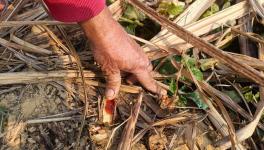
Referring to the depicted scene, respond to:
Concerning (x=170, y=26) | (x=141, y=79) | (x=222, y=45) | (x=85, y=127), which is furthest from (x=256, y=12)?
(x=85, y=127)

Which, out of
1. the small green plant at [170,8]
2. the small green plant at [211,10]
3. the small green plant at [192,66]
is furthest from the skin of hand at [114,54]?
the small green plant at [211,10]

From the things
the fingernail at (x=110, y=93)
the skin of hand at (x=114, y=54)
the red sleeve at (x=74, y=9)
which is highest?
the red sleeve at (x=74, y=9)

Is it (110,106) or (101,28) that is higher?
(101,28)

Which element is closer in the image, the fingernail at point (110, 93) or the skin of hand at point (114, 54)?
the skin of hand at point (114, 54)

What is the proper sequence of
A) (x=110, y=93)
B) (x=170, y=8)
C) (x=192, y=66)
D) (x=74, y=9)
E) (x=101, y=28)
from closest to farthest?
1. (x=74, y=9)
2. (x=101, y=28)
3. (x=110, y=93)
4. (x=192, y=66)
5. (x=170, y=8)

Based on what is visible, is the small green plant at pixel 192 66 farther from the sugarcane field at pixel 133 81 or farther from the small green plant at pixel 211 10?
the small green plant at pixel 211 10

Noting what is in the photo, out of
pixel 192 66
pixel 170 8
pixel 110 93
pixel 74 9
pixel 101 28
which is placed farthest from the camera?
pixel 170 8

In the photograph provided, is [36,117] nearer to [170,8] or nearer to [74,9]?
[74,9]

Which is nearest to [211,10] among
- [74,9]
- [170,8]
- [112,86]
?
[170,8]
